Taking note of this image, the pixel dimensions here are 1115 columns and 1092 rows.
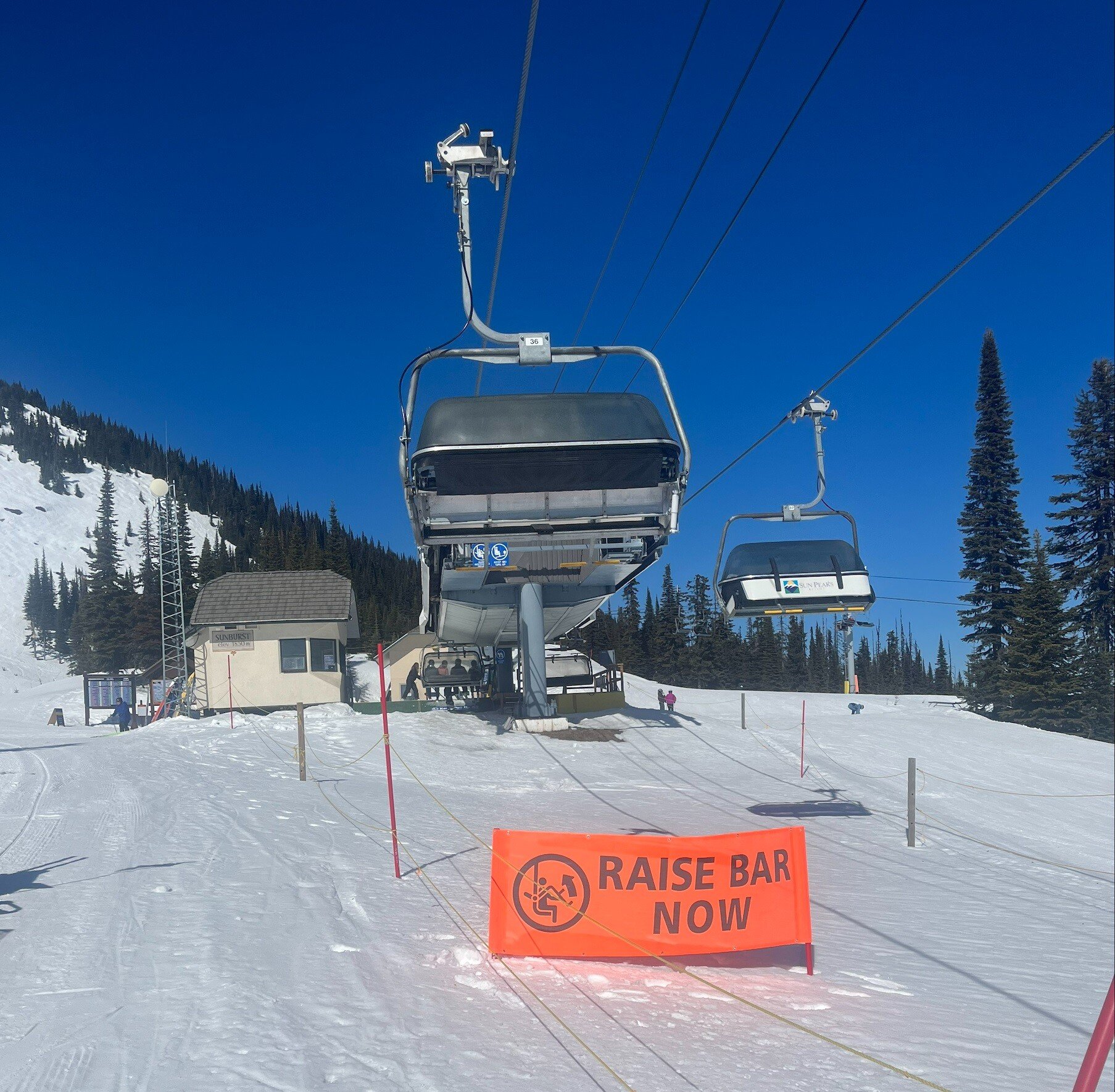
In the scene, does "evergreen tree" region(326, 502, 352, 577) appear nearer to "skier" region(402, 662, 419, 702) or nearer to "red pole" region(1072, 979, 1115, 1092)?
"skier" region(402, 662, 419, 702)

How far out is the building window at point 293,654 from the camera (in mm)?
33438

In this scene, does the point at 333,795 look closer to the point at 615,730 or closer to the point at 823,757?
the point at 615,730

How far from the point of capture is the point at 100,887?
8258mm

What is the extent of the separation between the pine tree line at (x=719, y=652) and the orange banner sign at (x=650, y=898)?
224 ft

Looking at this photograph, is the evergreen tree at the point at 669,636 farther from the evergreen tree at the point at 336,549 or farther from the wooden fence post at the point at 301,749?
the wooden fence post at the point at 301,749

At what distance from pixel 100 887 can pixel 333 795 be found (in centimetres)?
637

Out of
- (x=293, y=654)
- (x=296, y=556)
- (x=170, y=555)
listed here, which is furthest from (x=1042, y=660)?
(x=296, y=556)

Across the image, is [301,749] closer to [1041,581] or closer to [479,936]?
[479,936]

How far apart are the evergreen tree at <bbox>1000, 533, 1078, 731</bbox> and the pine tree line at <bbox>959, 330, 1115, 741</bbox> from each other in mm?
38

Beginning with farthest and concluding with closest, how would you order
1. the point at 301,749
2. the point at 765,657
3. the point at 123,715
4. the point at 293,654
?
the point at 765,657, the point at 293,654, the point at 123,715, the point at 301,749

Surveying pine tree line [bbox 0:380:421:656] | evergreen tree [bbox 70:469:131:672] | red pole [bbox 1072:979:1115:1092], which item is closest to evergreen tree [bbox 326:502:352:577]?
pine tree line [bbox 0:380:421:656]

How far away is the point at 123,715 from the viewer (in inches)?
1081

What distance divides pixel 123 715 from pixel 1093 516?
115ft

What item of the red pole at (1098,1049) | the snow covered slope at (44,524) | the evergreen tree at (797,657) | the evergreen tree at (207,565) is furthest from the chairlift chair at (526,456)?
Result: the snow covered slope at (44,524)
